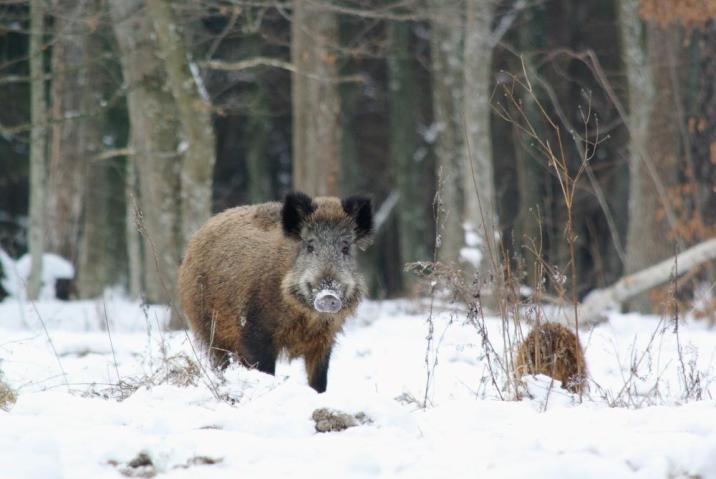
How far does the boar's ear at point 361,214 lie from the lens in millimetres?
6695

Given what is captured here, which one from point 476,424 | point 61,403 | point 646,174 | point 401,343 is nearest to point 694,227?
point 646,174

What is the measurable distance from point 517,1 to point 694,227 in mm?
11381

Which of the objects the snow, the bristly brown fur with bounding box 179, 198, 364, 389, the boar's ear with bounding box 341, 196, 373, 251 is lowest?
the snow

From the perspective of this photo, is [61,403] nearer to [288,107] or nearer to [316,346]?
[316,346]

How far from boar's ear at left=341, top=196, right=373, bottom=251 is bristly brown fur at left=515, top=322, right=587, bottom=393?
55.5 inches

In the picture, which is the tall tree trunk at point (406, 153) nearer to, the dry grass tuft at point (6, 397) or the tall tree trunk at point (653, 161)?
the tall tree trunk at point (653, 161)

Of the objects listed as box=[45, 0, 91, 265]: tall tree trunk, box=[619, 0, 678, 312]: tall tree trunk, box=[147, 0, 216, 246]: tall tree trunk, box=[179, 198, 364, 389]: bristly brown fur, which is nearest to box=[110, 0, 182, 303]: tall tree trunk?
box=[147, 0, 216, 246]: tall tree trunk

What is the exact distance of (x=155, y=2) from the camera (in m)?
10.8

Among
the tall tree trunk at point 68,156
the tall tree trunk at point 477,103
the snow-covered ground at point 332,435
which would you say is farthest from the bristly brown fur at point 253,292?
the tall tree trunk at point 68,156

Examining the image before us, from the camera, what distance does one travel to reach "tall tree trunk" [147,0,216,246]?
10781 mm

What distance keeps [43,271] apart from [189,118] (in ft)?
21.1

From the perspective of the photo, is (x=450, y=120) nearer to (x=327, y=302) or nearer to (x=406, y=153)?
(x=406, y=153)

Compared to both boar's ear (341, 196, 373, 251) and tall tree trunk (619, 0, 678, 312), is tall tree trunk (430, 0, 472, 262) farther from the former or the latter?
boar's ear (341, 196, 373, 251)

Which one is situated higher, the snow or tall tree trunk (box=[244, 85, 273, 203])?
tall tree trunk (box=[244, 85, 273, 203])
